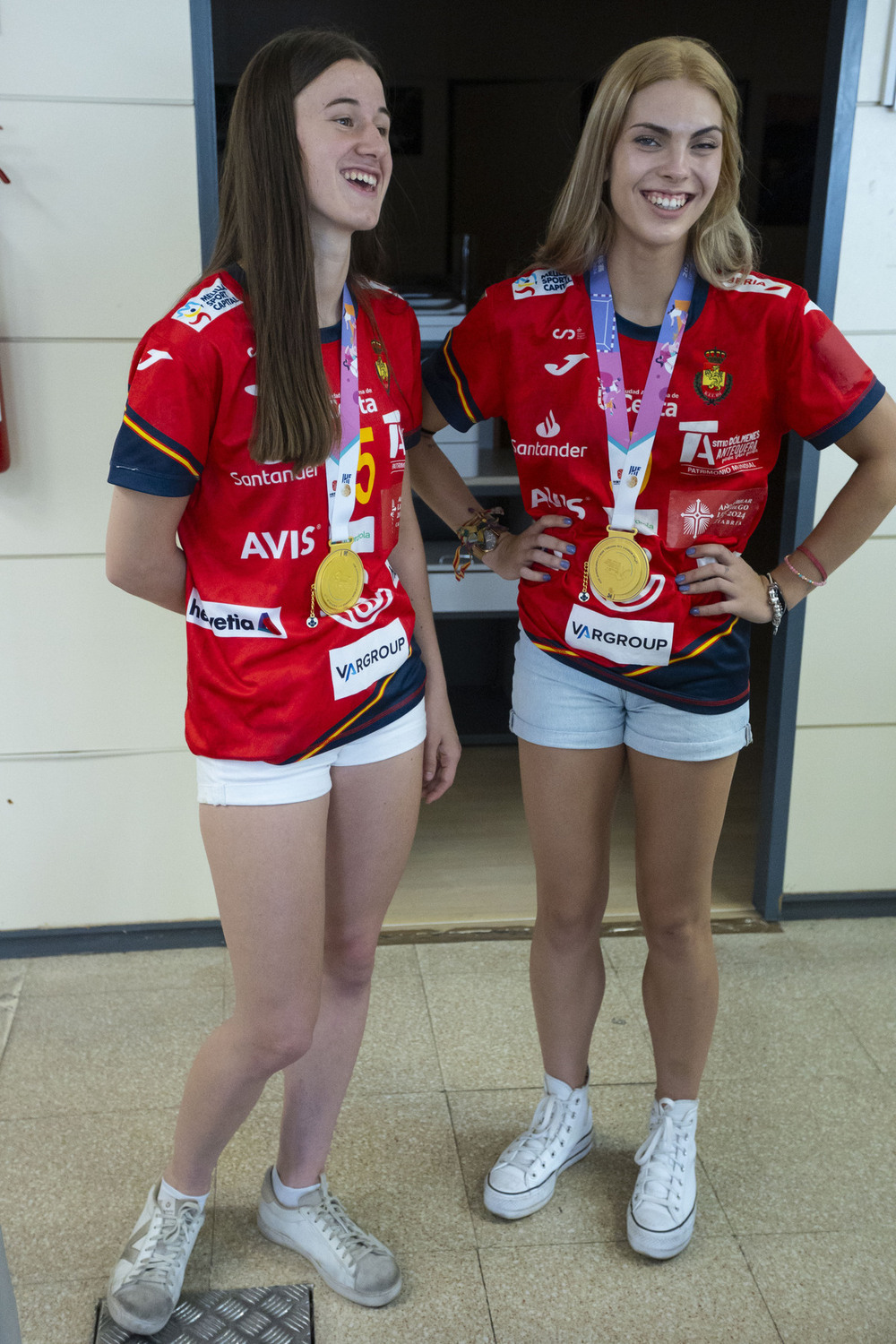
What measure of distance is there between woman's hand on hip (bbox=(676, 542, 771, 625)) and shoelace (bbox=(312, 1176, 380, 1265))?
3.45 feet

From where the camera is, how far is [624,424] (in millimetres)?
1505

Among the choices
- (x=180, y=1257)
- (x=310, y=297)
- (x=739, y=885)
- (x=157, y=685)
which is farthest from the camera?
(x=739, y=885)

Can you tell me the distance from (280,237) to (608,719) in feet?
2.61

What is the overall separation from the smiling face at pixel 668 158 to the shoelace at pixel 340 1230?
1.47 meters

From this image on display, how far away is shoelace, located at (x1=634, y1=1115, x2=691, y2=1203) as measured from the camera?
1727mm

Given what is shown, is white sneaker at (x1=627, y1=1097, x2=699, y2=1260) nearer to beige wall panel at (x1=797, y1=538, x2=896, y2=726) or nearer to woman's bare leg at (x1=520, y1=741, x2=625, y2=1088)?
woman's bare leg at (x1=520, y1=741, x2=625, y2=1088)

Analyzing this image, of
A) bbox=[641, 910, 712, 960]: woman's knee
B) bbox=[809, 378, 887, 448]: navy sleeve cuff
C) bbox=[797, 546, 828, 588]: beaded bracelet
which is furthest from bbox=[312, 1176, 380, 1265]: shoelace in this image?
bbox=[809, 378, 887, 448]: navy sleeve cuff

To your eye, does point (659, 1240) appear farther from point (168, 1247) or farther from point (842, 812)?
point (842, 812)

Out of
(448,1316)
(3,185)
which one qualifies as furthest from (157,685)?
(448,1316)

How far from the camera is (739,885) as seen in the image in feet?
9.41

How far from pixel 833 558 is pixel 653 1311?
1.15 metres

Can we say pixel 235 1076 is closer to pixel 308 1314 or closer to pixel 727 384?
pixel 308 1314

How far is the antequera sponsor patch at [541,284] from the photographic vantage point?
1.56 metres

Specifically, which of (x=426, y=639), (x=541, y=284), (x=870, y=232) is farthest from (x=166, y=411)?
(x=870, y=232)
